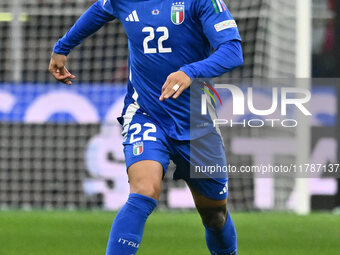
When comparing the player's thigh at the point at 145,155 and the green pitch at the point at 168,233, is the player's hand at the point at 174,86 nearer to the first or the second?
the player's thigh at the point at 145,155

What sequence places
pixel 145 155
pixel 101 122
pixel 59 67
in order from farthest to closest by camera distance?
1. pixel 101 122
2. pixel 59 67
3. pixel 145 155

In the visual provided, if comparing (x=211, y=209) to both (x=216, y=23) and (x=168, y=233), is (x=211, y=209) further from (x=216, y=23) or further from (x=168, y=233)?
(x=168, y=233)

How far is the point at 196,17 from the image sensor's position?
176 inches

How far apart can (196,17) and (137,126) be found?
2.02 feet

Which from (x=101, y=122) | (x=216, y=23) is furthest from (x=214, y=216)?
(x=101, y=122)

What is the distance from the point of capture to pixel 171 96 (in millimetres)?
4332

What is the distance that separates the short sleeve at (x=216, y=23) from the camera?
4.32 meters

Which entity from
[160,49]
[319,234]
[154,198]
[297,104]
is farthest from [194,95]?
[297,104]

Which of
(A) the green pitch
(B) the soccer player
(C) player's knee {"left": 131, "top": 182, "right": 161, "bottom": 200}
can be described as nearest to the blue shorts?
(B) the soccer player

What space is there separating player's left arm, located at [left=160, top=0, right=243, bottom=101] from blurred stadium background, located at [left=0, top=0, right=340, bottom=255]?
432 cm

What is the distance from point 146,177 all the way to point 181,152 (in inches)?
14.1

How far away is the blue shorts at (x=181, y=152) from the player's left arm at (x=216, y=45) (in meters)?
0.40

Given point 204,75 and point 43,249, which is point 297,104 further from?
point 204,75

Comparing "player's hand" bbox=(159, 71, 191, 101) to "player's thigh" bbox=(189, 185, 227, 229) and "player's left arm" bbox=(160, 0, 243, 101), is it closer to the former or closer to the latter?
"player's left arm" bbox=(160, 0, 243, 101)
